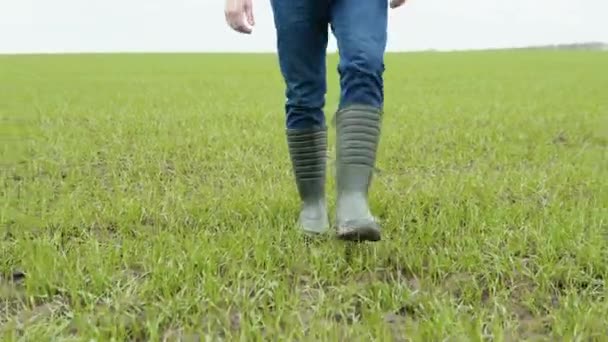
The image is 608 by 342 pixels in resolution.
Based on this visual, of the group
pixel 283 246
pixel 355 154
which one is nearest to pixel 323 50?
pixel 355 154

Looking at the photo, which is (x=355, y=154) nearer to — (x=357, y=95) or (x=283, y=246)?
(x=357, y=95)

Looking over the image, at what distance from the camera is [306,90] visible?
11.6ft

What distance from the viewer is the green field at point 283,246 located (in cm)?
252

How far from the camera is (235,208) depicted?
4.34 metres

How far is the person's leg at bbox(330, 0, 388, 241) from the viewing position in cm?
313

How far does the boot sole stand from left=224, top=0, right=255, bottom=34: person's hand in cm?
100

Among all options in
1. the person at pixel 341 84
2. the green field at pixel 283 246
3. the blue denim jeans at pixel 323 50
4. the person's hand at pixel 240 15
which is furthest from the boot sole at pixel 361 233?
the person's hand at pixel 240 15

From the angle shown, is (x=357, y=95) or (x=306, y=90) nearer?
(x=357, y=95)

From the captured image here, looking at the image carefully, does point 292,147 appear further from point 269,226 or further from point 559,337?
point 559,337

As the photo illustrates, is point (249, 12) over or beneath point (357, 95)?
over

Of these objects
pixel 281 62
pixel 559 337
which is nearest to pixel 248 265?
pixel 281 62

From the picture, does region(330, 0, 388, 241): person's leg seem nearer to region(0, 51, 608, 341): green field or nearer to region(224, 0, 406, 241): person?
region(224, 0, 406, 241): person

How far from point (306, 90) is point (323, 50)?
0.61ft

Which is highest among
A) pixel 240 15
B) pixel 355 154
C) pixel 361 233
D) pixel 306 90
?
pixel 240 15
